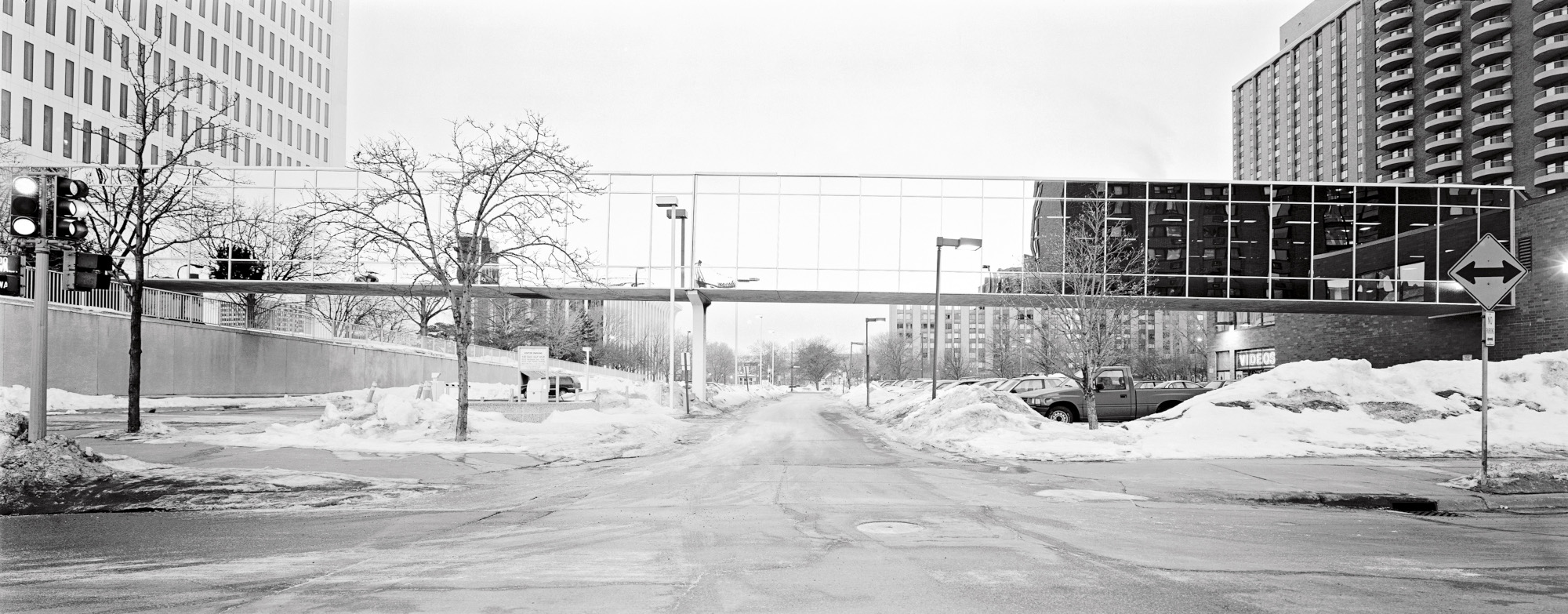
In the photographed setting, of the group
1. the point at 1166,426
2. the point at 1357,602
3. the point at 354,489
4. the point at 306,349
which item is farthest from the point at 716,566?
the point at 306,349

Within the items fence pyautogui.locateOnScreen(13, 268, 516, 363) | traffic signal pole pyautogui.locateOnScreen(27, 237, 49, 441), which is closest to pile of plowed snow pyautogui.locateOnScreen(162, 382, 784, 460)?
traffic signal pole pyautogui.locateOnScreen(27, 237, 49, 441)

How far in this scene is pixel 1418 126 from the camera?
87.8 m

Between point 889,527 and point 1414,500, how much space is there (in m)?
6.75

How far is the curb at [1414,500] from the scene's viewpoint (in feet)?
34.0

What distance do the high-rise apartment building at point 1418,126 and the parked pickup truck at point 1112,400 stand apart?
55.9 ft

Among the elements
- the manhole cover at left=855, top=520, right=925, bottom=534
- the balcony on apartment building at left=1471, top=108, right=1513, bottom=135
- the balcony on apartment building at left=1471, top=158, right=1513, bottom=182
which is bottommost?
the manhole cover at left=855, top=520, right=925, bottom=534

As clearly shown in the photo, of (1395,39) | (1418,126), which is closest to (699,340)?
(1418,126)

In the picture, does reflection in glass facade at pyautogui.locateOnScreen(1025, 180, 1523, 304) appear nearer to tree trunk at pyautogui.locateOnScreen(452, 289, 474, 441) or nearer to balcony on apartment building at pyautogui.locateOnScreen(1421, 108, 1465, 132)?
tree trunk at pyautogui.locateOnScreen(452, 289, 474, 441)

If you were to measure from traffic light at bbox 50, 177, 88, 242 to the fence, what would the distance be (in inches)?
508

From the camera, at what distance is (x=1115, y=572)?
660cm

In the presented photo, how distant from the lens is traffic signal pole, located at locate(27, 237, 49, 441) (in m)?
11.8

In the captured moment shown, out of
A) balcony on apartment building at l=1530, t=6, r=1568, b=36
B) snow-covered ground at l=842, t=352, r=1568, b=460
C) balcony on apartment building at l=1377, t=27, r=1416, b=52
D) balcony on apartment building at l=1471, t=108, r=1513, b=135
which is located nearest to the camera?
snow-covered ground at l=842, t=352, r=1568, b=460

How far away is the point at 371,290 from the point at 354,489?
26253 millimetres

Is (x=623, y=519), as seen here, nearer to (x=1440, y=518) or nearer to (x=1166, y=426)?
(x=1440, y=518)
